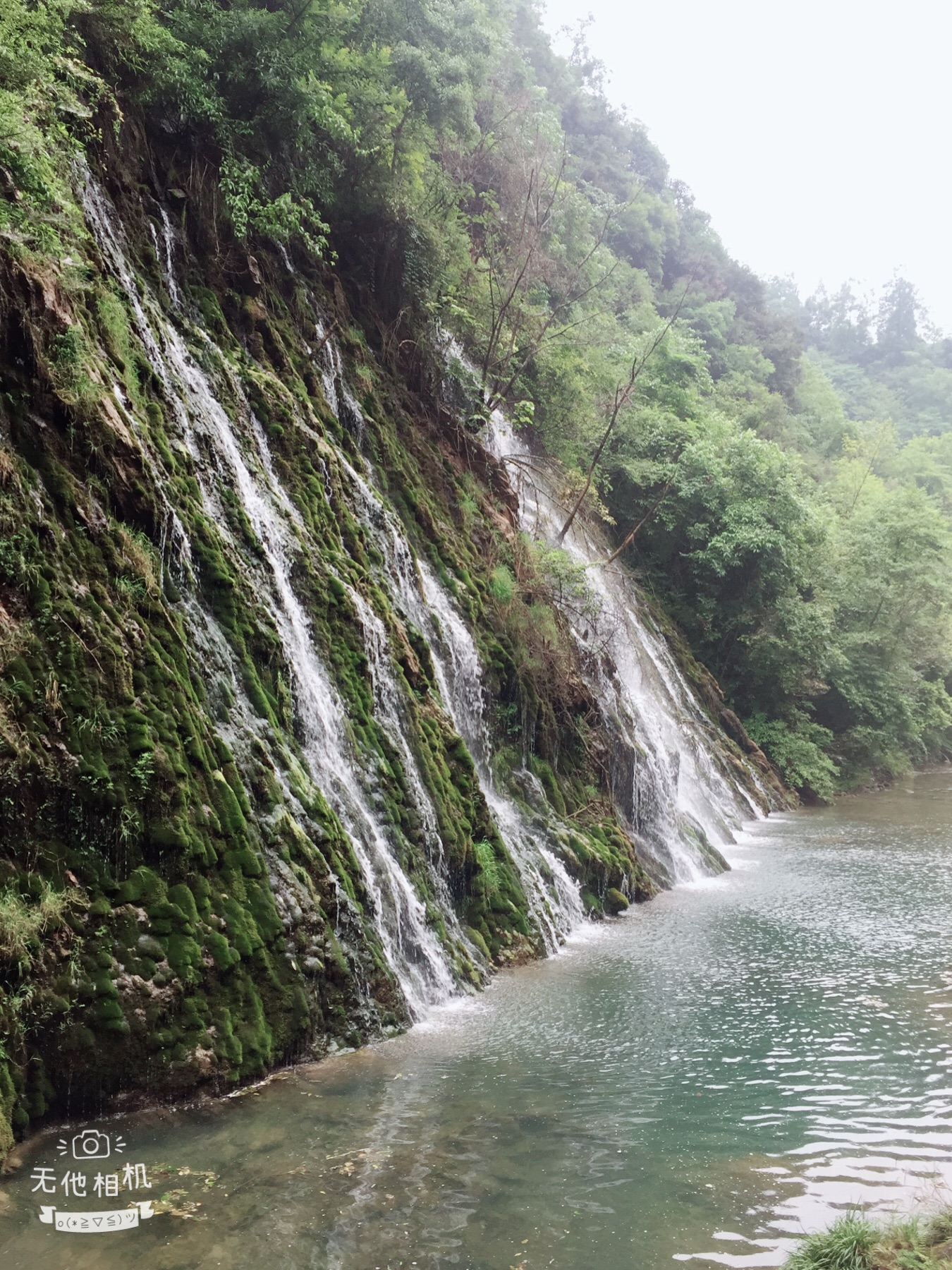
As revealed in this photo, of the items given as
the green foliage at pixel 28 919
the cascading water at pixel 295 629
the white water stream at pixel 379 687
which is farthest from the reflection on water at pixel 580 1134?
the white water stream at pixel 379 687

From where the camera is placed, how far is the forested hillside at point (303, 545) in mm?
6043

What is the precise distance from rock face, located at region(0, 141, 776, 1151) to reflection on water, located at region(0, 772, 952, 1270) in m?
0.62

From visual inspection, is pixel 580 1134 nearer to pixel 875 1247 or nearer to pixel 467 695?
pixel 875 1247

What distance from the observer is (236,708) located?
777 cm

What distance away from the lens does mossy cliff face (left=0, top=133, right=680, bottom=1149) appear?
564cm

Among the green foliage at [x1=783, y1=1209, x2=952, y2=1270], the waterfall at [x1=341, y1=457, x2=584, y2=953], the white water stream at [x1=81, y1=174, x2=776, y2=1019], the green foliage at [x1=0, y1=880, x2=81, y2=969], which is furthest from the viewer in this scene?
the waterfall at [x1=341, y1=457, x2=584, y2=953]

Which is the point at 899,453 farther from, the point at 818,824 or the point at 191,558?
the point at 191,558

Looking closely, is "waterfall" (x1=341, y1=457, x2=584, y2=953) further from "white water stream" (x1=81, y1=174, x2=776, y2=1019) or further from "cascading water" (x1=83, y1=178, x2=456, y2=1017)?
"cascading water" (x1=83, y1=178, x2=456, y2=1017)

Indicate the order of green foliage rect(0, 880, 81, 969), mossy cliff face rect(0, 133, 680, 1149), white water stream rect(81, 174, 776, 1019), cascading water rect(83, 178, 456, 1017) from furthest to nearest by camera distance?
white water stream rect(81, 174, 776, 1019) → cascading water rect(83, 178, 456, 1017) → mossy cliff face rect(0, 133, 680, 1149) → green foliage rect(0, 880, 81, 969)

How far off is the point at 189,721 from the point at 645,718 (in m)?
12.3

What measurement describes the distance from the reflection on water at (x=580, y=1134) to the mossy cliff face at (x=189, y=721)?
0.58 metres

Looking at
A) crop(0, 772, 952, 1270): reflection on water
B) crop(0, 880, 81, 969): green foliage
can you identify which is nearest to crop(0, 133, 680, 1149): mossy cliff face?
crop(0, 880, 81, 969): green foliage

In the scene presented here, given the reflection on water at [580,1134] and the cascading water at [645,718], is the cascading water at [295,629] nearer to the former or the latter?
the reflection on water at [580,1134]

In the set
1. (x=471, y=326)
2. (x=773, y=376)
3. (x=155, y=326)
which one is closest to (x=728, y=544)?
(x=471, y=326)
